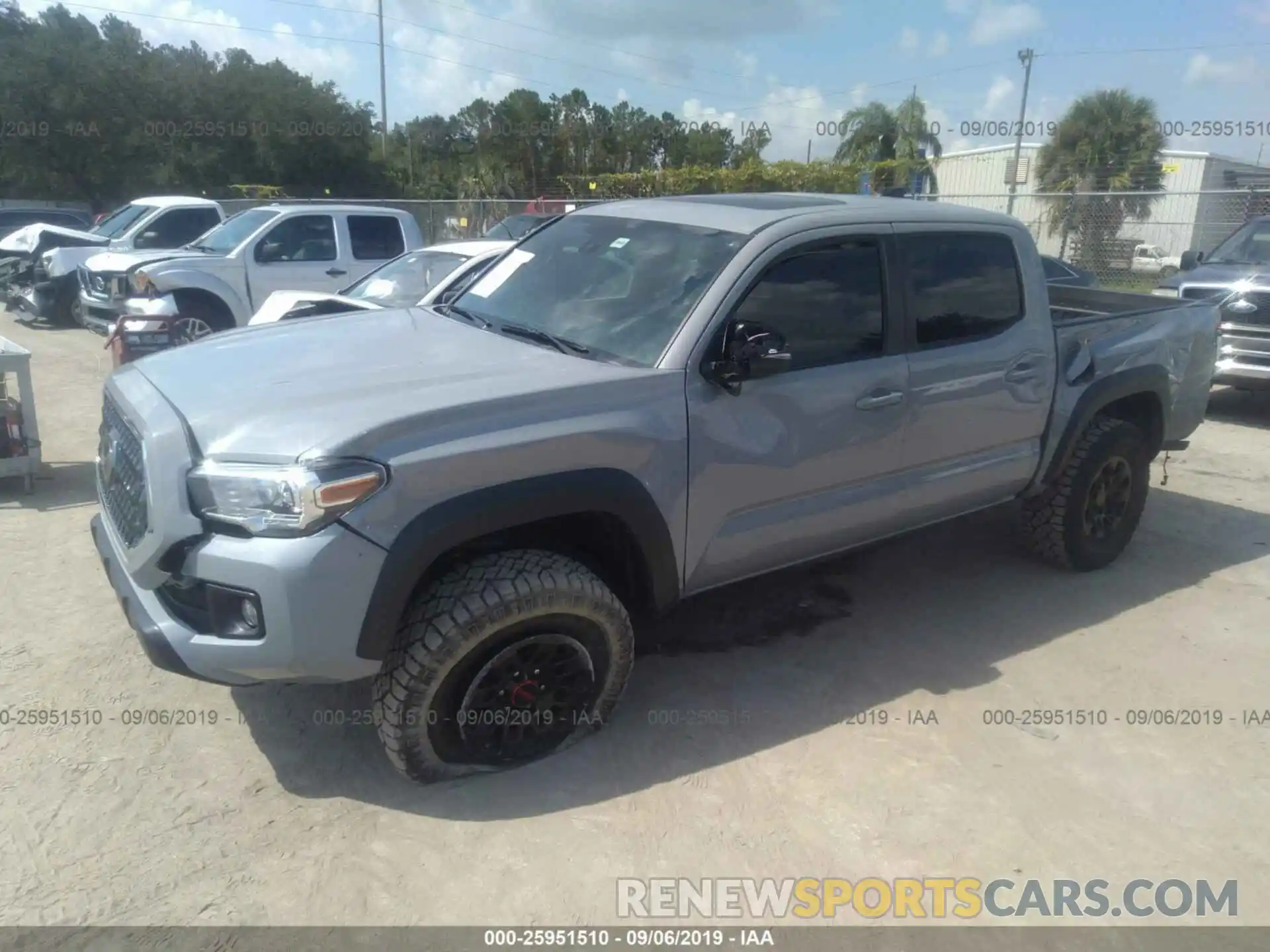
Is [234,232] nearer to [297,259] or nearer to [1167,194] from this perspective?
[297,259]

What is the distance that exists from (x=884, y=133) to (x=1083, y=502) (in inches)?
1625

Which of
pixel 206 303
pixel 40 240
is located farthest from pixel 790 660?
pixel 40 240

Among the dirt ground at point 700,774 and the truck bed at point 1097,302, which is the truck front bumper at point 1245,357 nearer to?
the truck bed at point 1097,302

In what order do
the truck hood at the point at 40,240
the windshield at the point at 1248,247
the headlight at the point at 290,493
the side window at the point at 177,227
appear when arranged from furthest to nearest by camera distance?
the truck hood at the point at 40,240 → the side window at the point at 177,227 → the windshield at the point at 1248,247 → the headlight at the point at 290,493

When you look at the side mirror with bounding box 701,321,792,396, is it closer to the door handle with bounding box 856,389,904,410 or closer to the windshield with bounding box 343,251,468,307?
the door handle with bounding box 856,389,904,410

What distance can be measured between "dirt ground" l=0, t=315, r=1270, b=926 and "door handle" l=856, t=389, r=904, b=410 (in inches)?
46.5

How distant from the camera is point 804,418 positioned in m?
3.66

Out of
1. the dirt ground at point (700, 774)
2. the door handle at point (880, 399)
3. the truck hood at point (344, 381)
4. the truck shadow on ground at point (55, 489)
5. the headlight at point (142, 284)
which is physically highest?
the truck hood at point (344, 381)

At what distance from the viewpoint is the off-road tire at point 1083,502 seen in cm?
501

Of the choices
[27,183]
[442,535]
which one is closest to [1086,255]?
[442,535]

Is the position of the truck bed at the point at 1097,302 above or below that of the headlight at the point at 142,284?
above

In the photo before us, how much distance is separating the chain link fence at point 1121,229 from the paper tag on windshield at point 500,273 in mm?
13502

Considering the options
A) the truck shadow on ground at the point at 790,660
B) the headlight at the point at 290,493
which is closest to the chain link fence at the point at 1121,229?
the truck shadow on ground at the point at 790,660

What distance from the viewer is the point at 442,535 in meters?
2.86
